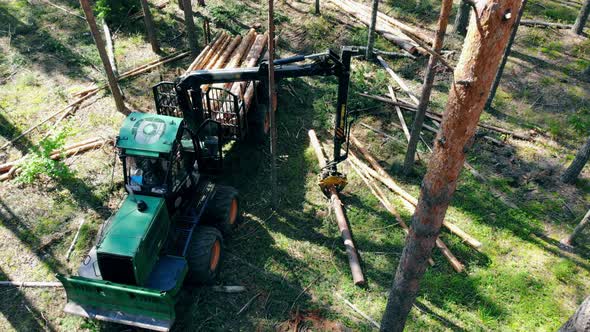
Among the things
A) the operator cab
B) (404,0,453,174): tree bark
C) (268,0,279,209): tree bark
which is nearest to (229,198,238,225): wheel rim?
(268,0,279,209): tree bark

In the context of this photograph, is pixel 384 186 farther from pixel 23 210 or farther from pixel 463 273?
pixel 23 210

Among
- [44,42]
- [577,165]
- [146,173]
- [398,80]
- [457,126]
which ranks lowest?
[577,165]

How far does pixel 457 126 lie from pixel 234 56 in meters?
10.1

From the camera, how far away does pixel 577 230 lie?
31.8 ft

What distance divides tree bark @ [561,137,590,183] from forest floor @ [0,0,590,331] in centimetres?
21

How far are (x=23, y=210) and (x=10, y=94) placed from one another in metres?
5.71

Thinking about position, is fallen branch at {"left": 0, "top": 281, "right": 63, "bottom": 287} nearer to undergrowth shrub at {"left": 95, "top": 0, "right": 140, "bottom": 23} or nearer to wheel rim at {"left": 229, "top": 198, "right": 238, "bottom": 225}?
wheel rim at {"left": 229, "top": 198, "right": 238, "bottom": 225}

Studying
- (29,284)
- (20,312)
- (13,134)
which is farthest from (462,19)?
(20,312)

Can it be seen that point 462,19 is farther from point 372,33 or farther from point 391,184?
point 391,184

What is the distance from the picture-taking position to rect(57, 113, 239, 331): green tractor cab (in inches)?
294

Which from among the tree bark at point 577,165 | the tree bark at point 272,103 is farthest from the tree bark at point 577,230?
the tree bark at point 272,103

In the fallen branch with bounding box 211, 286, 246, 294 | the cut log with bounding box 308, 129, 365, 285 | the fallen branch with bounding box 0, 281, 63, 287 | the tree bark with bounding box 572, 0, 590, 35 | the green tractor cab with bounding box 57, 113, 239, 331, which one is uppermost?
the tree bark with bounding box 572, 0, 590, 35

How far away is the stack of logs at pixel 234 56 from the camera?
1238cm

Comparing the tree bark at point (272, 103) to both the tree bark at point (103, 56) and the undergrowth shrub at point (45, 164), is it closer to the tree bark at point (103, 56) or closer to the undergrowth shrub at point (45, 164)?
the undergrowth shrub at point (45, 164)
